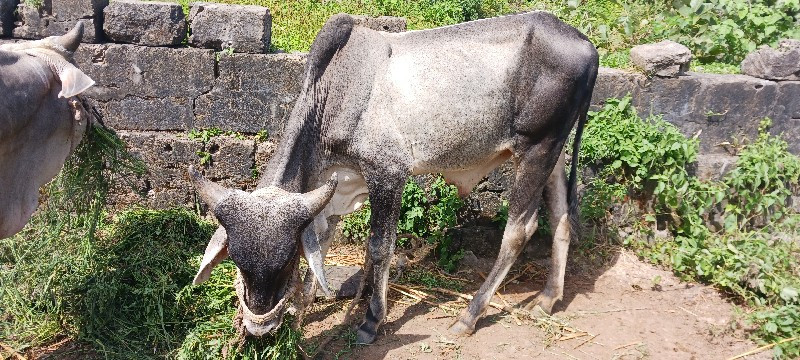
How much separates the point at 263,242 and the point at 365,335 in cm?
130

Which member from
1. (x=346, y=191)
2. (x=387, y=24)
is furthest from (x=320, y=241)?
(x=387, y=24)

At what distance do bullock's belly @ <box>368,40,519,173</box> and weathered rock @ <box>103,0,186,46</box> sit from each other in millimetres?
1997

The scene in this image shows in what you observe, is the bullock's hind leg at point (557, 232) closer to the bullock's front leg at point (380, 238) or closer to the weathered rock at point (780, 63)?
the bullock's front leg at point (380, 238)

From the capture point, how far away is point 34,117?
136 inches

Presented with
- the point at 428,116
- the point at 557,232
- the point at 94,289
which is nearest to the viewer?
the point at 94,289

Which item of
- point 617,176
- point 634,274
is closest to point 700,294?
point 634,274

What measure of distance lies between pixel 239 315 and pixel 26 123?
4.59ft

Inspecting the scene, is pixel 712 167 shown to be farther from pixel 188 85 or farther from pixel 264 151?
pixel 188 85

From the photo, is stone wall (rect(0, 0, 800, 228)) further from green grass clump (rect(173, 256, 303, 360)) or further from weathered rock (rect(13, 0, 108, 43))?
→ green grass clump (rect(173, 256, 303, 360))

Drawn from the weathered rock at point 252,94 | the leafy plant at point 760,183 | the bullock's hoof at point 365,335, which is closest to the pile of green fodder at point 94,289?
the bullock's hoof at point 365,335

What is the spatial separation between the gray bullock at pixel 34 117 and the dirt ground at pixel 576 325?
178cm

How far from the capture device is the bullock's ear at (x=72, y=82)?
11.1 ft

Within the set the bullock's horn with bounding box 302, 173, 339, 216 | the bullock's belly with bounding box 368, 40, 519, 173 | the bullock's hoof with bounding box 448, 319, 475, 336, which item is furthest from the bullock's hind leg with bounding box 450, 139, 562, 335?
the bullock's horn with bounding box 302, 173, 339, 216

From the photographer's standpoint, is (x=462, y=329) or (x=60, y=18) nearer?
(x=462, y=329)
